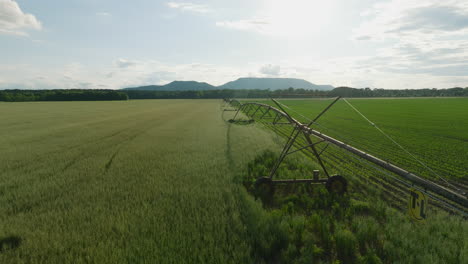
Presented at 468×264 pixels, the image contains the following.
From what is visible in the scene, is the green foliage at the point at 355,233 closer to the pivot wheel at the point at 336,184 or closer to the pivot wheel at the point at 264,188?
the pivot wheel at the point at 264,188

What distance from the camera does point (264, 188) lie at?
697 cm

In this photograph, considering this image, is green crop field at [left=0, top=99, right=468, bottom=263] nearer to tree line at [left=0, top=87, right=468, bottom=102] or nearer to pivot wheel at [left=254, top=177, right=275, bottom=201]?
pivot wheel at [left=254, top=177, right=275, bottom=201]

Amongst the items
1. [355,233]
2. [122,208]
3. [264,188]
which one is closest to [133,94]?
[122,208]

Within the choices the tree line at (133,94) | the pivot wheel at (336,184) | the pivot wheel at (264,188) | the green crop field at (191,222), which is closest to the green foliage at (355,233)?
the green crop field at (191,222)

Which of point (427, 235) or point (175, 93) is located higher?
point (175, 93)

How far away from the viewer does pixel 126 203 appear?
20.5 feet

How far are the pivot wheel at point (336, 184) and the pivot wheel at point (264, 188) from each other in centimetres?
174

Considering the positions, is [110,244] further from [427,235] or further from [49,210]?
[427,235]

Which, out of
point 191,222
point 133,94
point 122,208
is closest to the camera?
point 191,222


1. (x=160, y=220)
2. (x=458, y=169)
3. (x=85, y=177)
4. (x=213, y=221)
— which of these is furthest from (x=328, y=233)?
(x=458, y=169)

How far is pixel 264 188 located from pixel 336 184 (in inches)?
86.6

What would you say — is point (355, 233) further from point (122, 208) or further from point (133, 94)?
point (133, 94)

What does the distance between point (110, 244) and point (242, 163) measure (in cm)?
629

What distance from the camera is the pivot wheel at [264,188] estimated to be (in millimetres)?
6852
